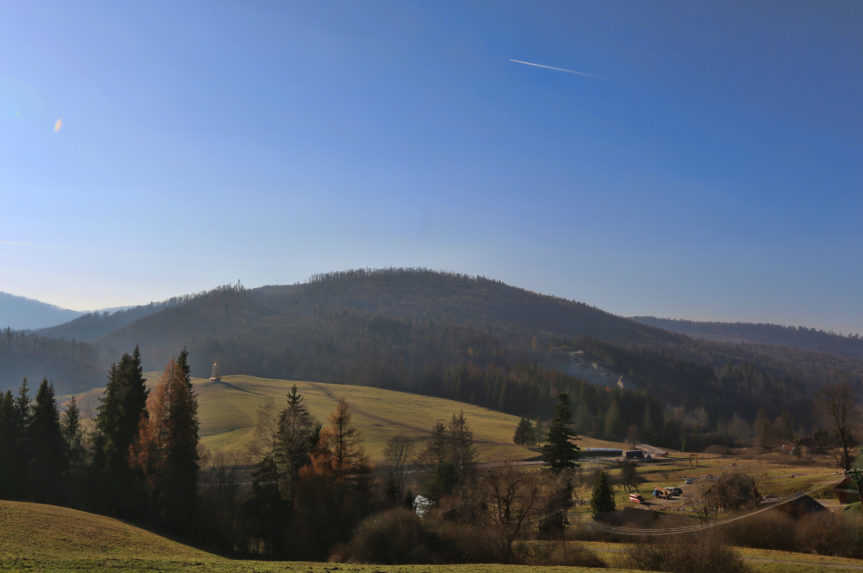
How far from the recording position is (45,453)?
47.7m

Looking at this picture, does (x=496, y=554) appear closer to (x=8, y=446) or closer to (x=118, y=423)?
(x=118, y=423)

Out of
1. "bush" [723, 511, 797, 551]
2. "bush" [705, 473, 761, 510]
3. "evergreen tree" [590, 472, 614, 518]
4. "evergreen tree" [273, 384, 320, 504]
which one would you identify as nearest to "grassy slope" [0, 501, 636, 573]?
"evergreen tree" [273, 384, 320, 504]

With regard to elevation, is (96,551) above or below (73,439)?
above

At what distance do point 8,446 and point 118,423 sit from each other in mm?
8712

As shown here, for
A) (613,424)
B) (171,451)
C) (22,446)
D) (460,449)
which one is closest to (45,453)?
(22,446)

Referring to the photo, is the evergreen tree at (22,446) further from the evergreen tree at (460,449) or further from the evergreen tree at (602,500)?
the evergreen tree at (602,500)

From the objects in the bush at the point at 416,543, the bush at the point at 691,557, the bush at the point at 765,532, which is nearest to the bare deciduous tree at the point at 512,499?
the bush at the point at 416,543

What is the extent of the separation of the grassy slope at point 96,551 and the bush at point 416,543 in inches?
244

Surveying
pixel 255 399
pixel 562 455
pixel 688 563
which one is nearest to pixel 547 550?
pixel 688 563

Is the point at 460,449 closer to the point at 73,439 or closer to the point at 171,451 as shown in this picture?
the point at 171,451

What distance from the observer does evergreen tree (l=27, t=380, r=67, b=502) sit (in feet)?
154

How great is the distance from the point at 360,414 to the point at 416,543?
93187 mm

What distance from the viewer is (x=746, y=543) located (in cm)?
3312

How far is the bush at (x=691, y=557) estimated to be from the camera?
25766mm
